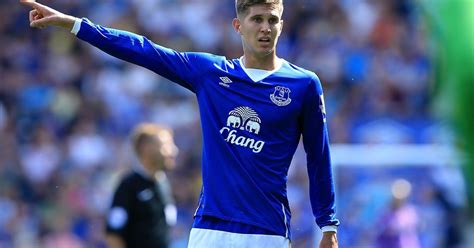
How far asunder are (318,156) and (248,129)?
379 millimetres

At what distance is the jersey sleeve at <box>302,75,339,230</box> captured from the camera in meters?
4.65

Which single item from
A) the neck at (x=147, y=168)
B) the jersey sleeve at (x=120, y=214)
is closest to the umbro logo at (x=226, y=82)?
the jersey sleeve at (x=120, y=214)

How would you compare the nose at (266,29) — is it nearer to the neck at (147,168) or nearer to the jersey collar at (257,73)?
the jersey collar at (257,73)

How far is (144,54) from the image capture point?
15.3ft

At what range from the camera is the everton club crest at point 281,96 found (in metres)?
4.58

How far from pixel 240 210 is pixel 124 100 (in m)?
9.78

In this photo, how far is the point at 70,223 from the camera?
13188 millimetres

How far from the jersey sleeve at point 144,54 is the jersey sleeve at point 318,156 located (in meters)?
0.54

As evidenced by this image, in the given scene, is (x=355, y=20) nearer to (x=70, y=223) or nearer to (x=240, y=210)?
(x=70, y=223)

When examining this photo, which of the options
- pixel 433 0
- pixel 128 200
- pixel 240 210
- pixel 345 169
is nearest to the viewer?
pixel 433 0

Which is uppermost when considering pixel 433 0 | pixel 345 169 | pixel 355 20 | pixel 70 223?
pixel 355 20

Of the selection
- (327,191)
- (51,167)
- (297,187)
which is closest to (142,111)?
(51,167)

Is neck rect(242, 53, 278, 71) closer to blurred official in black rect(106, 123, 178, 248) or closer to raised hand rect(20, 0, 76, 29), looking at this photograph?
raised hand rect(20, 0, 76, 29)

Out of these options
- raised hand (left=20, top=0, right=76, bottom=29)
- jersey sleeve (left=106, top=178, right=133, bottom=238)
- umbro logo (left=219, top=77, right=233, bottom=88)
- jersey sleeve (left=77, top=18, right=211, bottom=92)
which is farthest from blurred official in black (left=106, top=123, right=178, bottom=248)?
raised hand (left=20, top=0, right=76, bottom=29)
